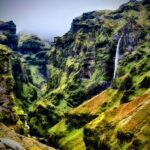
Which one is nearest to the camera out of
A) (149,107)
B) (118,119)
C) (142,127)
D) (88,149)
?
(142,127)

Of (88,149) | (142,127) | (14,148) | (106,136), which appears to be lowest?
(88,149)

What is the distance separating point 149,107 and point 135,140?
22380mm

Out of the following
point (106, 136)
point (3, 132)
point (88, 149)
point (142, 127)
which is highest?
point (3, 132)

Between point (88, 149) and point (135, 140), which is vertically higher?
point (135, 140)

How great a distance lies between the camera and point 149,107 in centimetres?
16912

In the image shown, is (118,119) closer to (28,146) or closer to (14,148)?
(28,146)

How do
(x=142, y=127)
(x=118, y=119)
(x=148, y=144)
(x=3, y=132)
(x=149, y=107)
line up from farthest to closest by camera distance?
1. (x=118, y=119)
2. (x=149, y=107)
3. (x=142, y=127)
4. (x=148, y=144)
5. (x=3, y=132)

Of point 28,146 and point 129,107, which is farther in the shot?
point 129,107

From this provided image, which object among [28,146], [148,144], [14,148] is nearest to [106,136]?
[148,144]

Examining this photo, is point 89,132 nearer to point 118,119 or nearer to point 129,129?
point 118,119

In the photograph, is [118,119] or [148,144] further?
[118,119]

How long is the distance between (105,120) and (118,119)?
11541 millimetres

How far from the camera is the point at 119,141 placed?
164625mm

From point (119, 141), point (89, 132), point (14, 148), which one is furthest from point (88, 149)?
point (14, 148)
